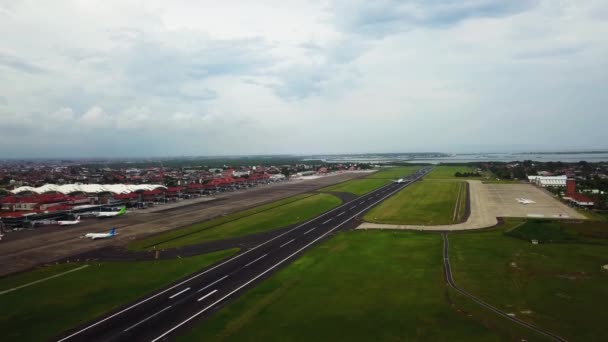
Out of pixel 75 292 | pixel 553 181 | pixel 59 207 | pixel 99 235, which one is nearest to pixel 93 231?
pixel 99 235

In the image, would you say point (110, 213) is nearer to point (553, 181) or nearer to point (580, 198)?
point (580, 198)

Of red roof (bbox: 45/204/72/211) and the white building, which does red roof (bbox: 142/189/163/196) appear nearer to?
red roof (bbox: 45/204/72/211)

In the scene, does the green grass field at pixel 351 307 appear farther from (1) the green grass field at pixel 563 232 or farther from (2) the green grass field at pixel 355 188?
(2) the green grass field at pixel 355 188

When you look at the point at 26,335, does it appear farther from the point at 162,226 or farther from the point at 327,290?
the point at 162,226

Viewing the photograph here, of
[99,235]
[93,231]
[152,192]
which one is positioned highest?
[152,192]

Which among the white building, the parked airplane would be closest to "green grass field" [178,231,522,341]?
the parked airplane

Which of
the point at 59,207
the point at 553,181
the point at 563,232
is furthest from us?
the point at 553,181
